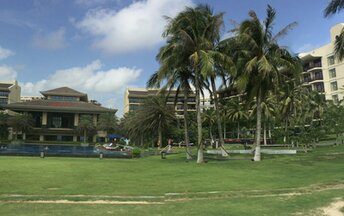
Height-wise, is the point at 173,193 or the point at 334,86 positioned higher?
the point at 334,86

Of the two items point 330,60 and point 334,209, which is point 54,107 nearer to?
point 330,60

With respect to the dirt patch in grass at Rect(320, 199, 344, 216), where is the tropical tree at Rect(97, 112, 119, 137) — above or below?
above

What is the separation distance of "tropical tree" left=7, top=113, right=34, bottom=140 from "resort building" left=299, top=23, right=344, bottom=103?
63.9m

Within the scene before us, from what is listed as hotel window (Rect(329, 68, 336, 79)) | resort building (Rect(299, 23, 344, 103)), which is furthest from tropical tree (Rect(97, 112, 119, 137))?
hotel window (Rect(329, 68, 336, 79))

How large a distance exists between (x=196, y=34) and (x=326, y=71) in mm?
68468

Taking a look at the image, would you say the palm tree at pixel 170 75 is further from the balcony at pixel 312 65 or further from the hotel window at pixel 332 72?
the balcony at pixel 312 65

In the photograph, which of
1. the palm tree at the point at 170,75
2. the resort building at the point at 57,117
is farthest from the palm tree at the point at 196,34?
the resort building at the point at 57,117

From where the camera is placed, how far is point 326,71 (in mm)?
87625

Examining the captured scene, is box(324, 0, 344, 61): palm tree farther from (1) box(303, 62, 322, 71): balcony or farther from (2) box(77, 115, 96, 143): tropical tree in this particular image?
Result: (2) box(77, 115, 96, 143): tropical tree

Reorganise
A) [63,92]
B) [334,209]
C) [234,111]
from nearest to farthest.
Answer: [334,209], [234,111], [63,92]

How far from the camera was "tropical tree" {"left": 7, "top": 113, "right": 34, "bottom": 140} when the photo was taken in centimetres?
8915

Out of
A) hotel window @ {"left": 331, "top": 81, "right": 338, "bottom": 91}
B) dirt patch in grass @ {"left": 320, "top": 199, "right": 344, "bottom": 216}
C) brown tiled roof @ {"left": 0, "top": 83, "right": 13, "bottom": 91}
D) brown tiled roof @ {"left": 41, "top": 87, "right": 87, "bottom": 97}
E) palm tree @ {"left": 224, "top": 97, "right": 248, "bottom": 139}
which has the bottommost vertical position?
dirt patch in grass @ {"left": 320, "top": 199, "right": 344, "bottom": 216}

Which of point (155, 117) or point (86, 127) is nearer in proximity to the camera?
point (155, 117)

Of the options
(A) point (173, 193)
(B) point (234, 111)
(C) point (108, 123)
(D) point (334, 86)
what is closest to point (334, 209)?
(A) point (173, 193)
